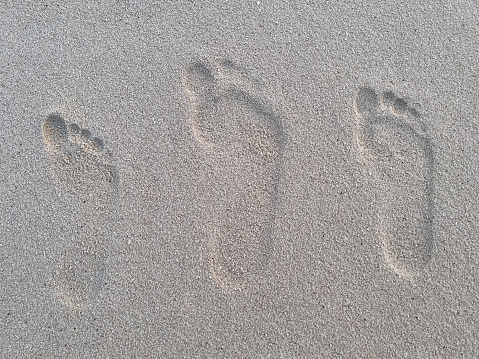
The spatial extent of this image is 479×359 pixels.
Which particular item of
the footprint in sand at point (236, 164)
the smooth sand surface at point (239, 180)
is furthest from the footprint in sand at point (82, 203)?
the footprint in sand at point (236, 164)

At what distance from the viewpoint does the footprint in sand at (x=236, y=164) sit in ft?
4.94

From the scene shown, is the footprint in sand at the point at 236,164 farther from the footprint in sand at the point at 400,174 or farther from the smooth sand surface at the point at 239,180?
the footprint in sand at the point at 400,174

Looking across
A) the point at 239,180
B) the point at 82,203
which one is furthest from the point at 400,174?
the point at 82,203

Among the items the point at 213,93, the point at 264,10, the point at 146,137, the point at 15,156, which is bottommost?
the point at 15,156

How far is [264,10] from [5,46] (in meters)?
1.25

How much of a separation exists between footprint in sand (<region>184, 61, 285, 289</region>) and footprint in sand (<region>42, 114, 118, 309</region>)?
1.50 ft

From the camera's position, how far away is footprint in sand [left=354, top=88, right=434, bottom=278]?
1.47 m

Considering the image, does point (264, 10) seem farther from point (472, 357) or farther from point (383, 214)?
point (472, 357)

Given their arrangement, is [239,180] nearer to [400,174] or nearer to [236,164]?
[236,164]

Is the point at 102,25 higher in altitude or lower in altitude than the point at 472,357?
higher

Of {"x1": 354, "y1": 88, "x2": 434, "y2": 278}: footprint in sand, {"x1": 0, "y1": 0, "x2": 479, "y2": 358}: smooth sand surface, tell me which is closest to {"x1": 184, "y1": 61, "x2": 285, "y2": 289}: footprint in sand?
{"x1": 0, "y1": 0, "x2": 479, "y2": 358}: smooth sand surface

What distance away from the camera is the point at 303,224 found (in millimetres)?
1505

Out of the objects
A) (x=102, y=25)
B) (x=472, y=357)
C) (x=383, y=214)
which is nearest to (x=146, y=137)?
(x=102, y=25)

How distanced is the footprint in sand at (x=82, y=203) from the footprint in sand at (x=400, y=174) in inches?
46.4
